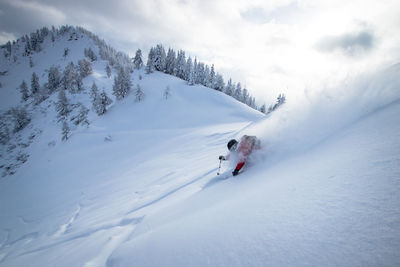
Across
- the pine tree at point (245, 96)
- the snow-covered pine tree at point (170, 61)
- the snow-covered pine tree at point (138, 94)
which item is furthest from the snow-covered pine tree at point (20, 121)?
the pine tree at point (245, 96)

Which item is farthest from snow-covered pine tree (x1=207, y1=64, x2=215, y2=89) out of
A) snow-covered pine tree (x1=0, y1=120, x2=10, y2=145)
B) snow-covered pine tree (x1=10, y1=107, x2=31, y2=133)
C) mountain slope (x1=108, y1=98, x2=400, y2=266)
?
mountain slope (x1=108, y1=98, x2=400, y2=266)

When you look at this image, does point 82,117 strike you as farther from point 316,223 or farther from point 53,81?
point 316,223

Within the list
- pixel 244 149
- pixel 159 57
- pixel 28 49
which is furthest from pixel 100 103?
pixel 28 49

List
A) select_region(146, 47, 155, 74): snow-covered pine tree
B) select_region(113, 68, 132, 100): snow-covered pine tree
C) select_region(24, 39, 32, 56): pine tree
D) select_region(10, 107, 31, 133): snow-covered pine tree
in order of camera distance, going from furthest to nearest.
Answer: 1. select_region(24, 39, 32, 56): pine tree
2. select_region(146, 47, 155, 74): snow-covered pine tree
3. select_region(113, 68, 132, 100): snow-covered pine tree
4. select_region(10, 107, 31, 133): snow-covered pine tree

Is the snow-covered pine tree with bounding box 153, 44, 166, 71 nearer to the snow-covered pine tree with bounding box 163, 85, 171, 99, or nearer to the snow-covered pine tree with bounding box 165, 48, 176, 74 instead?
the snow-covered pine tree with bounding box 165, 48, 176, 74

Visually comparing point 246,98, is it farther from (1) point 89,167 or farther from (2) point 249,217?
(2) point 249,217

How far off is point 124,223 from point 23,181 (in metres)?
29.7

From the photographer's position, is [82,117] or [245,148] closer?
[245,148]

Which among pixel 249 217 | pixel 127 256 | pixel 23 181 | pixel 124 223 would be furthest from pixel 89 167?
pixel 249 217

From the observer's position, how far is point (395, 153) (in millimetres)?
1885

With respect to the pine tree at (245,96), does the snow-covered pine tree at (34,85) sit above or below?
above

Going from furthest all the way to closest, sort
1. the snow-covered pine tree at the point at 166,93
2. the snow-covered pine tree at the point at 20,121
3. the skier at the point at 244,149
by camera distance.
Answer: the snow-covered pine tree at the point at 166,93 → the snow-covered pine tree at the point at 20,121 → the skier at the point at 244,149

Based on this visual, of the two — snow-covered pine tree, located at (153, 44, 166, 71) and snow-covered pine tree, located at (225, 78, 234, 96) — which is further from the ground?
snow-covered pine tree, located at (153, 44, 166, 71)

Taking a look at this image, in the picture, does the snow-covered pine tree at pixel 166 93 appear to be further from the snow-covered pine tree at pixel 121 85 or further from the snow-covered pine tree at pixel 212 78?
the snow-covered pine tree at pixel 212 78
